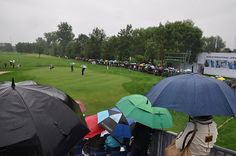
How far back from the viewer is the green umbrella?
224 inches

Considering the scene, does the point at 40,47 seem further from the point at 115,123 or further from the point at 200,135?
the point at 200,135

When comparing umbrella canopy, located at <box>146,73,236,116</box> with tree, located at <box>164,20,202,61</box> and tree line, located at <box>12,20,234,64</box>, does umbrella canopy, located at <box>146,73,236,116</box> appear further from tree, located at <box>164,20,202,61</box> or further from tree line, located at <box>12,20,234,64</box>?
tree, located at <box>164,20,202,61</box>

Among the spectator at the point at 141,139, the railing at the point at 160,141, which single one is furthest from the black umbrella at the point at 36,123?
the railing at the point at 160,141

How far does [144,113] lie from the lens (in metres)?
5.79

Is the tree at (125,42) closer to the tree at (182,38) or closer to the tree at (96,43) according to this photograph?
the tree at (182,38)

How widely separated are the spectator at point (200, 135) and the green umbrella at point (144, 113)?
1.48 metres

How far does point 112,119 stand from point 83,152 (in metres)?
0.96

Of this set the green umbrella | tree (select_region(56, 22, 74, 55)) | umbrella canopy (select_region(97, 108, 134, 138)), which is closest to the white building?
umbrella canopy (select_region(97, 108, 134, 138))

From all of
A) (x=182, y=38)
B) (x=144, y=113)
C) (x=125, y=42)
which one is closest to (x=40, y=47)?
(x=125, y=42)

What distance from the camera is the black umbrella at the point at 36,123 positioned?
3.13 m

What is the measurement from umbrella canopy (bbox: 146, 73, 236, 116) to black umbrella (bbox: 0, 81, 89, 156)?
1221mm

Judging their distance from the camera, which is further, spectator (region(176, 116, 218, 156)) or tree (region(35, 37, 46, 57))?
tree (region(35, 37, 46, 57))

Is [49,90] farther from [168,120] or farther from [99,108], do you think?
[99,108]

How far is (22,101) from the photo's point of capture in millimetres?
A: 3455
